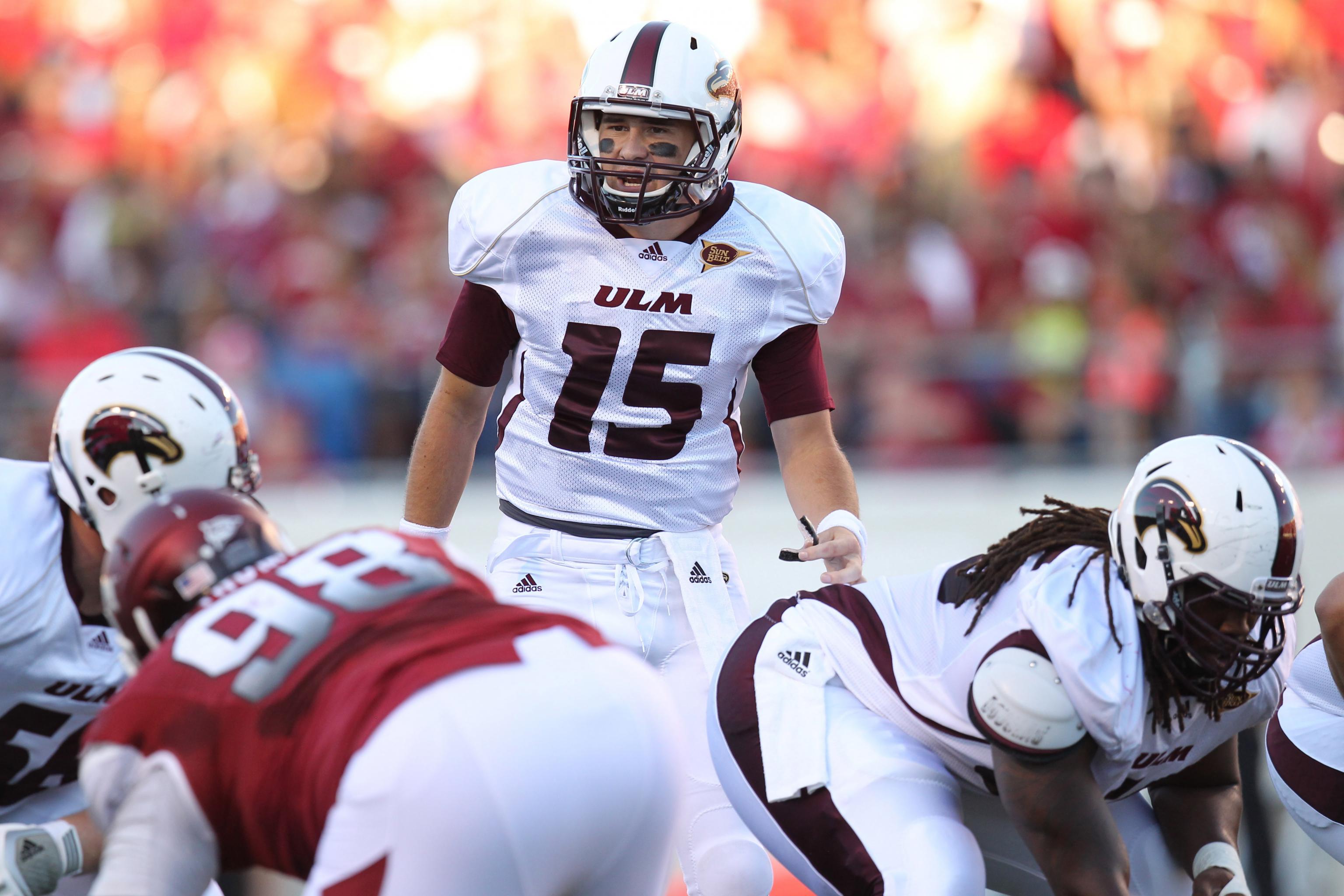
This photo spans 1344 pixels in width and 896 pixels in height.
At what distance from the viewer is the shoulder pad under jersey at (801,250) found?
3.46 m

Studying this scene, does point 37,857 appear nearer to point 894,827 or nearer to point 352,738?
point 352,738

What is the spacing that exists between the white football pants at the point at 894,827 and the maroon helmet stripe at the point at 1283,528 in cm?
59

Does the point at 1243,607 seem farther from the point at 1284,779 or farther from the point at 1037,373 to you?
the point at 1037,373

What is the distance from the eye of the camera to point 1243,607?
102 inches

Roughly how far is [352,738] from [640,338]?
1.43 meters

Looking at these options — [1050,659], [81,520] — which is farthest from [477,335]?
[1050,659]

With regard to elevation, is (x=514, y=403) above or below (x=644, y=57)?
below

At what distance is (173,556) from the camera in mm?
2236

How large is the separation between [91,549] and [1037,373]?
4.85m

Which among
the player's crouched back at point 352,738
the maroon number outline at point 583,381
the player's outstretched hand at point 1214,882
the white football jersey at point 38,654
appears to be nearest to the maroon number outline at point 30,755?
the white football jersey at point 38,654

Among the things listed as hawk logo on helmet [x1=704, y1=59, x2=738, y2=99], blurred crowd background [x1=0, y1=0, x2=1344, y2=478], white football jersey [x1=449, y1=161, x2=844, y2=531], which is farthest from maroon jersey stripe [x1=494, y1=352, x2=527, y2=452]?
blurred crowd background [x1=0, y1=0, x2=1344, y2=478]

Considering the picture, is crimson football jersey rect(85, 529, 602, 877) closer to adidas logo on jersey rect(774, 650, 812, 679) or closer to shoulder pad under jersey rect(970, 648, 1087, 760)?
shoulder pad under jersey rect(970, 648, 1087, 760)

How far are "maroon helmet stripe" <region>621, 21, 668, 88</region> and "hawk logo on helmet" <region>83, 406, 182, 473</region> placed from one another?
1191 millimetres

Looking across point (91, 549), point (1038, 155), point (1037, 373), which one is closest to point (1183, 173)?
point (1038, 155)
